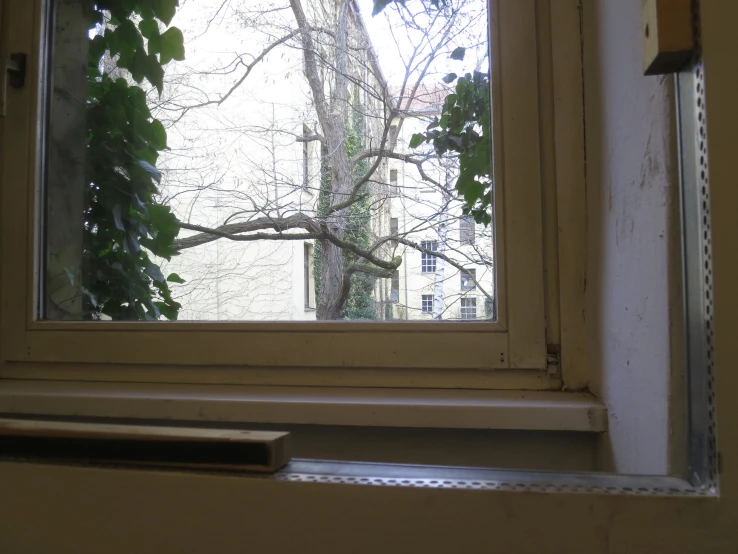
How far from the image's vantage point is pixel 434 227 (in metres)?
0.90

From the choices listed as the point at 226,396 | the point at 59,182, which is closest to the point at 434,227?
the point at 226,396

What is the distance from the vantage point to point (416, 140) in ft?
3.03

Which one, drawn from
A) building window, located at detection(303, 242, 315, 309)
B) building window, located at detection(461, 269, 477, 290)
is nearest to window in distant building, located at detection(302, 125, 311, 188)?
building window, located at detection(303, 242, 315, 309)

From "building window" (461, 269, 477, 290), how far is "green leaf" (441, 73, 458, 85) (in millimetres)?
345

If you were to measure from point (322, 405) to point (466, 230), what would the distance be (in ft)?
1.27

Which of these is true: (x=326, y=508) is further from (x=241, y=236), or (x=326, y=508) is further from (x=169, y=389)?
(x=241, y=236)

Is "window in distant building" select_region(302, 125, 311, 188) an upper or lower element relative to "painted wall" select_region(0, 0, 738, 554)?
upper

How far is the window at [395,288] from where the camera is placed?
882 millimetres

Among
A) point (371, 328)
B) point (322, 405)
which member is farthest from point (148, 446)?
point (371, 328)

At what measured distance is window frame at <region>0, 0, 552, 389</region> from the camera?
2.55 feet

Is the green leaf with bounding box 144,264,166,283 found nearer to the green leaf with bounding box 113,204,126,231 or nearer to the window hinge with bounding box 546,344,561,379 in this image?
the green leaf with bounding box 113,204,126,231

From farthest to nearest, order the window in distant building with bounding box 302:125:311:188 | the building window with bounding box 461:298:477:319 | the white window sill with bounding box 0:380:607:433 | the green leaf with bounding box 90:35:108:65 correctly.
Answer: the green leaf with bounding box 90:35:108:65 < the window in distant building with bounding box 302:125:311:188 < the building window with bounding box 461:298:477:319 < the white window sill with bounding box 0:380:607:433

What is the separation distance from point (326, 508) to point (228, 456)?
0.12 meters

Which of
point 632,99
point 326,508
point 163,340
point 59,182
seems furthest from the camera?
point 59,182
